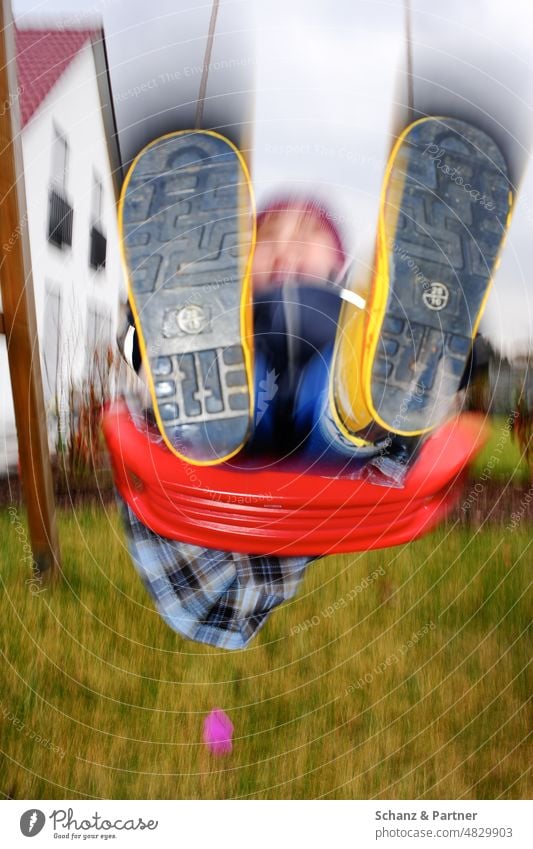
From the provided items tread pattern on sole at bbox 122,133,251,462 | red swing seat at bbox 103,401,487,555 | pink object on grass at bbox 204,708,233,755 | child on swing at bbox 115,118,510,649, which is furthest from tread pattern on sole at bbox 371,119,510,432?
pink object on grass at bbox 204,708,233,755

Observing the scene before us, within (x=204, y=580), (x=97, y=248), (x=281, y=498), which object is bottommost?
(x=204, y=580)

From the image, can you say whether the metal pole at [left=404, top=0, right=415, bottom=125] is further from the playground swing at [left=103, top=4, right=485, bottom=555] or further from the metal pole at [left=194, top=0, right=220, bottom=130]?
the playground swing at [left=103, top=4, right=485, bottom=555]

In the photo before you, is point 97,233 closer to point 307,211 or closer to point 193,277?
point 193,277

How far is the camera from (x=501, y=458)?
1.25 m

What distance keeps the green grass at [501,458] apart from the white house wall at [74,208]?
0.58 metres

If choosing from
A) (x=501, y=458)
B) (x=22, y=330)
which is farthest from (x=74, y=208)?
(x=501, y=458)

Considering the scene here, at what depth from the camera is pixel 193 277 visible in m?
1.20

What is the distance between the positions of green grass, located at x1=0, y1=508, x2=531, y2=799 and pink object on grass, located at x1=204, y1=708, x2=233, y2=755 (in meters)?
0.01

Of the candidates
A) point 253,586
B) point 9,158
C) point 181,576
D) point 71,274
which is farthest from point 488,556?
point 9,158

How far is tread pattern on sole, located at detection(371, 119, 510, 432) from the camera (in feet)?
3.94

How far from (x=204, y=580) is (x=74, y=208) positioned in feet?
1.92

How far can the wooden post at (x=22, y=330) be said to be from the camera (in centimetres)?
122

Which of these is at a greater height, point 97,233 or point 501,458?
point 97,233

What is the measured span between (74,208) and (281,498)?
1.72ft
